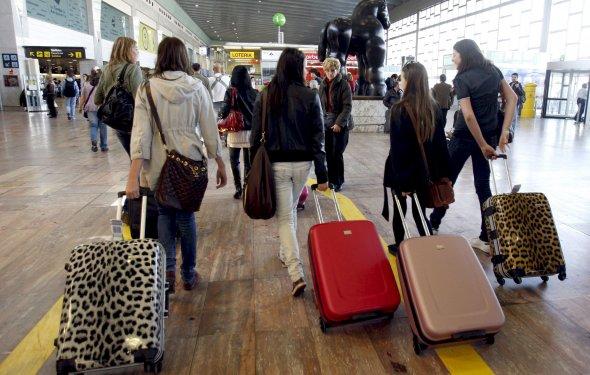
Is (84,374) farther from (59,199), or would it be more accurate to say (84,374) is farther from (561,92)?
(561,92)

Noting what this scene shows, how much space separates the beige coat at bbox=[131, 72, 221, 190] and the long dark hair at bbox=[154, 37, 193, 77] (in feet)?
0.13

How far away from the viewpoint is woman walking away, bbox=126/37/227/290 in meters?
2.51

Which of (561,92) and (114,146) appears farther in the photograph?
(561,92)

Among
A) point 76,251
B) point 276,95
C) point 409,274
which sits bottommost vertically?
point 409,274

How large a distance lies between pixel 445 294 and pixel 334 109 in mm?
3423

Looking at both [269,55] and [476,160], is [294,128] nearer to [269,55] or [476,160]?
[476,160]

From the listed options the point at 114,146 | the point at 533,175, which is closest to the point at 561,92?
the point at 533,175

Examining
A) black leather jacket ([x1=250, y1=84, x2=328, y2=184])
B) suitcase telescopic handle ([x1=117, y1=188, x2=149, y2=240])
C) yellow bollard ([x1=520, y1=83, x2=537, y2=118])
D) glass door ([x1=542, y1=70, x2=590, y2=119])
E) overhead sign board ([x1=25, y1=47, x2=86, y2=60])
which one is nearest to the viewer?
suitcase telescopic handle ([x1=117, y1=188, x2=149, y2=240])

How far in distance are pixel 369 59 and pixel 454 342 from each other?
9.73m

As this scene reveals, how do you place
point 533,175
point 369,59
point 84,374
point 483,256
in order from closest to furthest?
point 84,374 < point 483,256 < point 533,175 < point 369,59

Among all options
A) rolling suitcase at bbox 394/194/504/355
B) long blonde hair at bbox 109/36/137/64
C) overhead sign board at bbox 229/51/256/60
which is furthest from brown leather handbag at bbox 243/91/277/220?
overhead sign board at bbox 229/51/256/60

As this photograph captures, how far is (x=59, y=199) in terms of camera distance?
5.21 metres

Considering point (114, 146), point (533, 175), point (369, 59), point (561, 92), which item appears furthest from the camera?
point (561, 92)

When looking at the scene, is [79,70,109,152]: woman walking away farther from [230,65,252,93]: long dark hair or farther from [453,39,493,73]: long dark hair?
[453,39,493,73]: long dark hair
